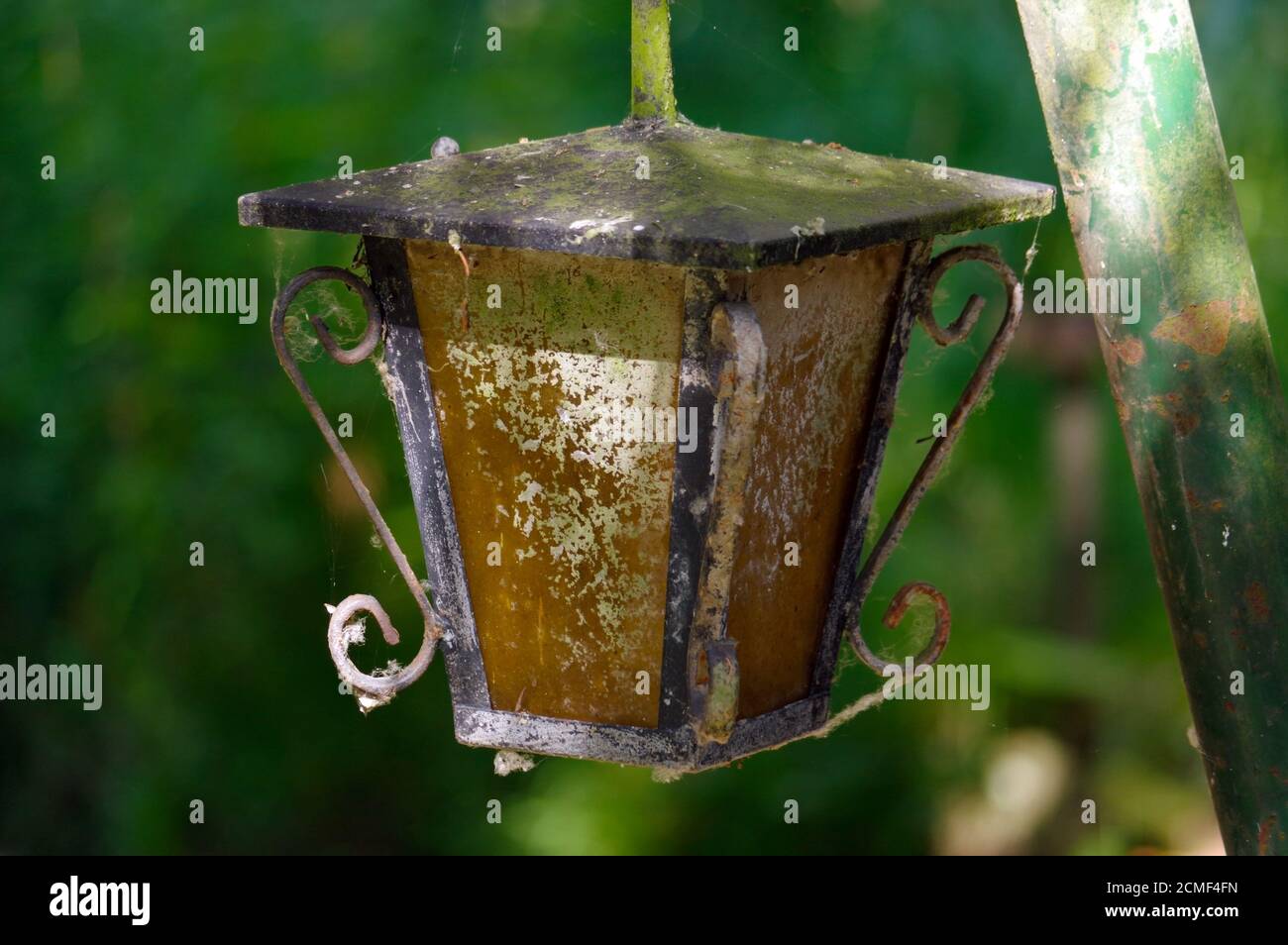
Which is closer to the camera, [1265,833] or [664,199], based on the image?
[664,199]

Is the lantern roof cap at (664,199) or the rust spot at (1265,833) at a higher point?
the lantern roof cap at (664,199)

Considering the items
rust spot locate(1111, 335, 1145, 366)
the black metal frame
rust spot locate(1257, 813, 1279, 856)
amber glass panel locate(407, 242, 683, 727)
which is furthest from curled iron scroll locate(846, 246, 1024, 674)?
rust spot locate(1257, 813, 1279, 856)

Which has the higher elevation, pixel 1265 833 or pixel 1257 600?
pixel 1257 600

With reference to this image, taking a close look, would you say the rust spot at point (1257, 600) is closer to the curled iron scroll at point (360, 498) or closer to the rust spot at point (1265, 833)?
the rust spot at point (1265, 833)

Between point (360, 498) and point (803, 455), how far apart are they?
0.47 m

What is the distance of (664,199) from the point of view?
146cm

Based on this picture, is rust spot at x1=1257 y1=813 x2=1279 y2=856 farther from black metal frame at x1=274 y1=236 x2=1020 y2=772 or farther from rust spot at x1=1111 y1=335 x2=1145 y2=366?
rust spot at x1=1111 y1=335 x2=1145 y2=366

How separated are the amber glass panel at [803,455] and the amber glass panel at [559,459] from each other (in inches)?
4.1

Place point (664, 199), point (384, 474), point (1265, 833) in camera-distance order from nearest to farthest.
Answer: point (664, 199)
point (1265, 833)
point (384, 474)

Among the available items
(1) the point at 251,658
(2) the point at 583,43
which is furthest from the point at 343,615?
(1) the point at 251,658

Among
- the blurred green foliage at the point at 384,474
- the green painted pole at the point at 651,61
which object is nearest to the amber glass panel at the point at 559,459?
the green painted pole at the point at 651,61

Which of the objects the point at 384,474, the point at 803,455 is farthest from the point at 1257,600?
the point at 384,474

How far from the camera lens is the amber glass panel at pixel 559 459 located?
1506mm

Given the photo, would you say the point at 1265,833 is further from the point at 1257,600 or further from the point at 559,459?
the point at 559,459
